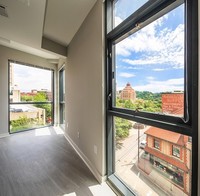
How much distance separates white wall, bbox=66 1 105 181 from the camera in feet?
6.84

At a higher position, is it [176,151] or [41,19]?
[41,19]

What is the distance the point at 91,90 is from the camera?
7.95 ft

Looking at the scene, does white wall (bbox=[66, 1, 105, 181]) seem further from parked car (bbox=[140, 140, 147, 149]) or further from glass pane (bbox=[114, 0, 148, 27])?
parked car (bbox=[140, 140, 147, 149])

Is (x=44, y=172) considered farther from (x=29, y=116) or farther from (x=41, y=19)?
(x=29, y=116)

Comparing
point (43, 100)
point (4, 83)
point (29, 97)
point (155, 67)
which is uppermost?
point (4, 83)

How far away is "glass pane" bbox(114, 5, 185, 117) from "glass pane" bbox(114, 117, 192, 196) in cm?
23

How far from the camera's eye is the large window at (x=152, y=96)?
1045 millimetres

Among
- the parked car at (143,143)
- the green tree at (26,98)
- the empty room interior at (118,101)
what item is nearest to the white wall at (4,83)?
the green tree at (26,98)

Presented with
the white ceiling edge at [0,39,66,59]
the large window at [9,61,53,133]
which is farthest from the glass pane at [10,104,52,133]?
the white ceiling edge at [0,39,66,59]

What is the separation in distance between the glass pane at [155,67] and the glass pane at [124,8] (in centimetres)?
26

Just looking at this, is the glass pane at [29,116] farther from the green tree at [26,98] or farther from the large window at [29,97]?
the green tree at [26,98]

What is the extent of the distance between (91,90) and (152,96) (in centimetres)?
119

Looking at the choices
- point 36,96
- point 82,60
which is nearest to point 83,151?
point 82,60

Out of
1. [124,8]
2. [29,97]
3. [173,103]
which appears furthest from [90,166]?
[29,97]
